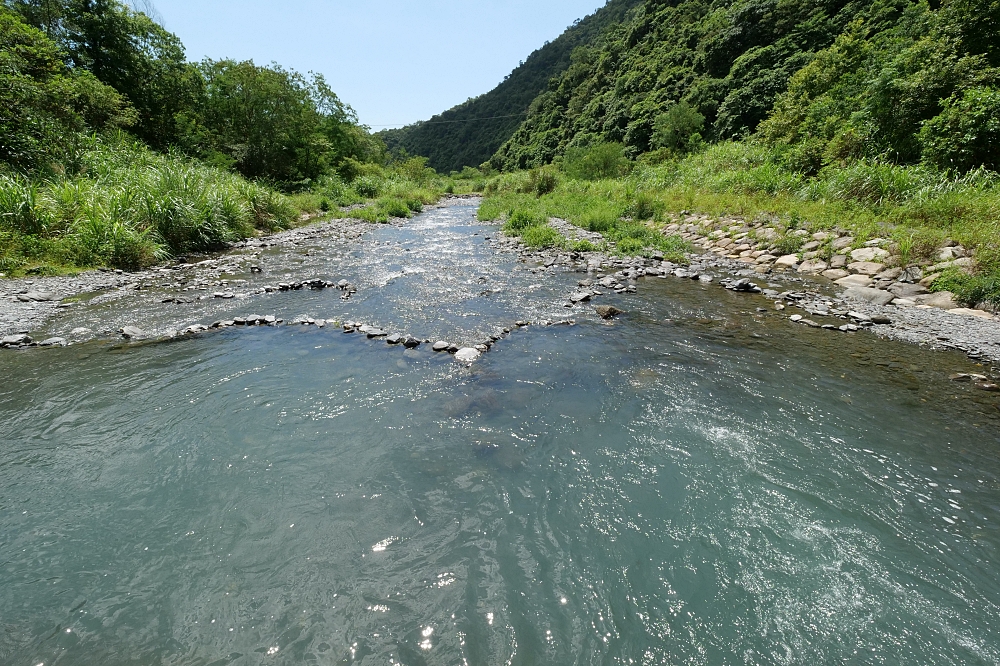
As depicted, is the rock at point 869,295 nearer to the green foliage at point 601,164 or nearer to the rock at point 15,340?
the rock at point 15,340

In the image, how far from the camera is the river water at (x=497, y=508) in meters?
2.58

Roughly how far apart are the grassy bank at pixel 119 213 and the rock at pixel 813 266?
1812cm

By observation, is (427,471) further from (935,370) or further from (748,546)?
(935,370)

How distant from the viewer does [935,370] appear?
19.0 ft

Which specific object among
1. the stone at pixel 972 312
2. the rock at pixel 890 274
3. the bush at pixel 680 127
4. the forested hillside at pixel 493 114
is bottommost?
the stone at pixel 972 312

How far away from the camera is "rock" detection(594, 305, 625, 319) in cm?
831

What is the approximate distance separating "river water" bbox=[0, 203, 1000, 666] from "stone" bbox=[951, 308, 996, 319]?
2.09m

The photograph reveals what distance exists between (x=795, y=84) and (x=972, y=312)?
877 inches

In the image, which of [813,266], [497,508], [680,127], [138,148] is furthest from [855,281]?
[680,127]

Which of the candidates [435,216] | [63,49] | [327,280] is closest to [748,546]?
[327,280]

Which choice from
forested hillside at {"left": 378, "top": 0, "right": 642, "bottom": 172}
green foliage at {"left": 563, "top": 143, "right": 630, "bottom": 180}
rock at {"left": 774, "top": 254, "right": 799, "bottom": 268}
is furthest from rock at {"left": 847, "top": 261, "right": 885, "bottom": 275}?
forested hillside at {"left": 378, "top": 0, "right": 642, "bottom": 172}

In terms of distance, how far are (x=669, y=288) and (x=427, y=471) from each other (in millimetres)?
8294

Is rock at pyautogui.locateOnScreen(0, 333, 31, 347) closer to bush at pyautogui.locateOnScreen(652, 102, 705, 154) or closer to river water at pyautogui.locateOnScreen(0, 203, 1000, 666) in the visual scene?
river water at pyautogui.locateOnScreen(0, 203, 1000, 666)

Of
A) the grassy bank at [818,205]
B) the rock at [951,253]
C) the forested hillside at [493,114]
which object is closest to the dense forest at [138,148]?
the grassy bank at [818,205]
